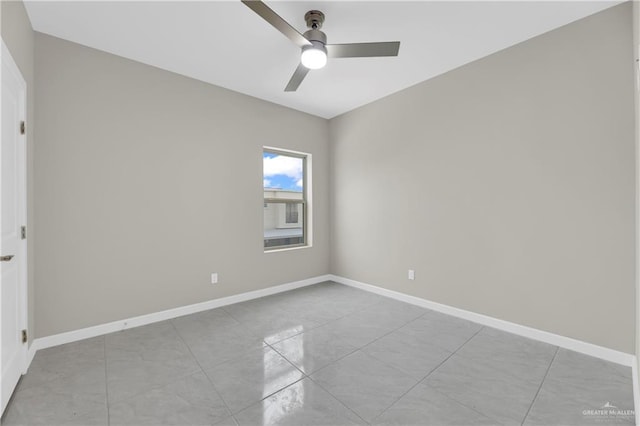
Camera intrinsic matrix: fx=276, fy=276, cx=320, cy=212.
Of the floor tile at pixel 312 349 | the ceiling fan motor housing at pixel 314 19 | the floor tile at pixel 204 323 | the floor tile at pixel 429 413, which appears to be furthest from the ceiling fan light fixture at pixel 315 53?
the floor tile at pixel 204 323

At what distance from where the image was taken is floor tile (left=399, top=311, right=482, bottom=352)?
2.58 meters

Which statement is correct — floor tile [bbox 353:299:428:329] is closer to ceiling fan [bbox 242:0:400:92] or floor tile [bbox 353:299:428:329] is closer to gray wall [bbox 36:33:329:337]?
gray wall [bbox 36:33:329:337]

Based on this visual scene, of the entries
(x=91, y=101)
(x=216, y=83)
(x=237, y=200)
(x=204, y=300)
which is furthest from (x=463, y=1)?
(x=204, y=300)

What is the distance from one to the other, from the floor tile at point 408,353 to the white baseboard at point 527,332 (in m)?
0.81

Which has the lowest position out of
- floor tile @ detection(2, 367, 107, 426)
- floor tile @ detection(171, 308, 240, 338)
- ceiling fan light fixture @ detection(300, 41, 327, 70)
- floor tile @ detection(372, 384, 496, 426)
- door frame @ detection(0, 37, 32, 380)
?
floor tile @ detection(372, 384, 496, 426)

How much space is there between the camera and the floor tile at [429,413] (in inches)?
→ 63.2

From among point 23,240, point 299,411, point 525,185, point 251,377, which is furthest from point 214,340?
point 525,185

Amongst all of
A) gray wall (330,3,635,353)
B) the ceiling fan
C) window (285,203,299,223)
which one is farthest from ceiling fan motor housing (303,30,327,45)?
window (285,203,299,223)

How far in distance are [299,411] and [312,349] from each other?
0.76 metres

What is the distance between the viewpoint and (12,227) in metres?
1.90

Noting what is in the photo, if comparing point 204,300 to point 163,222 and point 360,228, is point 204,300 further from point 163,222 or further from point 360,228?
point 360,228

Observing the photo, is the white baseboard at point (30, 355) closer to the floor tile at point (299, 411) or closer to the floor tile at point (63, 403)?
the floor tile at point (63, 403)

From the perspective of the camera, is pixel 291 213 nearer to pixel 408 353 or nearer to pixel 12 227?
pixel 408 353

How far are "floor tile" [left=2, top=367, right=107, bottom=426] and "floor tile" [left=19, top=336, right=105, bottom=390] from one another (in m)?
0.08
